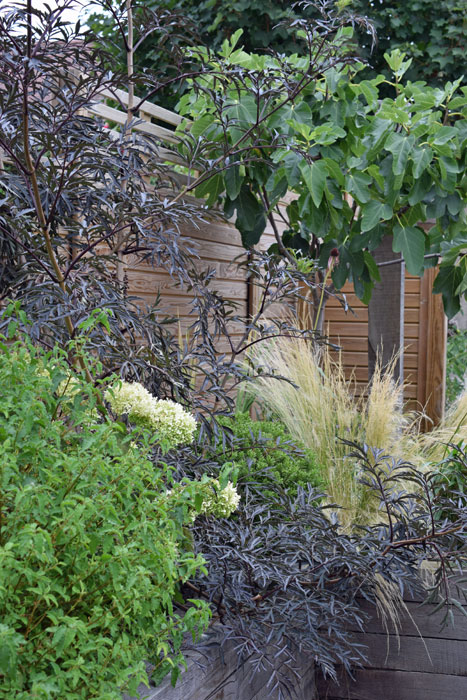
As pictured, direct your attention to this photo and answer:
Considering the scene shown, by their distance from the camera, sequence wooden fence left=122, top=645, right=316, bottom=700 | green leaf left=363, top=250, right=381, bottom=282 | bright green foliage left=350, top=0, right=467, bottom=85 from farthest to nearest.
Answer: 1. bright green foliage left=350, top=0, right=467, bottom=85
2. green leaf left=363, top=250, right=381, bottom=282
3. wooden fence left=122, top=645, right=316, bottom=700

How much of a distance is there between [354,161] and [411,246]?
451 millimetres

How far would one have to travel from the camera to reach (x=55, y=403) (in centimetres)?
121

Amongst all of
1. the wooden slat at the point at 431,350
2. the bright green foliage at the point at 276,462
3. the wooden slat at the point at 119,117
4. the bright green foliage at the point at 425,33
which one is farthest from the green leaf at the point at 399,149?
the bright green foliage at the point at 425,33

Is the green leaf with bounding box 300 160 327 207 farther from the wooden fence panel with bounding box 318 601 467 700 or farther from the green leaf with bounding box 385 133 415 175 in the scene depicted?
the wooden fence panel with bounding box 318 601 467 700

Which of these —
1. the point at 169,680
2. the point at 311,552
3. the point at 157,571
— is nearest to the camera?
the point at 157,571

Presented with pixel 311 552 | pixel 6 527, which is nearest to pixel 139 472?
pixel 6 527

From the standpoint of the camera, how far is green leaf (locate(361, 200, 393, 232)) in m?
2.88

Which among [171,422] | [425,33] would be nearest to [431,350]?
[425,33]

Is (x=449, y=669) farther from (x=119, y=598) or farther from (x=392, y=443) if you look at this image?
(x=119, y=598)

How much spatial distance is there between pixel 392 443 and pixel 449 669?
890mm

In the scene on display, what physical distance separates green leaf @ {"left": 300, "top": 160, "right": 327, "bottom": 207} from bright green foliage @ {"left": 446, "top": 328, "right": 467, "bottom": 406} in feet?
11.9

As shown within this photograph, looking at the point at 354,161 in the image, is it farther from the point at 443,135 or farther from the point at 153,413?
the point at 153,413

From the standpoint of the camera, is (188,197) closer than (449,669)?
No

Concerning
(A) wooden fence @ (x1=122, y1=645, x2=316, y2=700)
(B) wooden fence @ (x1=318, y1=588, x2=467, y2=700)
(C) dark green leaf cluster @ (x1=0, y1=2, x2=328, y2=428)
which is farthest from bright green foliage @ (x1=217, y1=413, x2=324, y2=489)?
(A) wooden fence @ (x1=122, y1=645, x2=316, y2=700)
